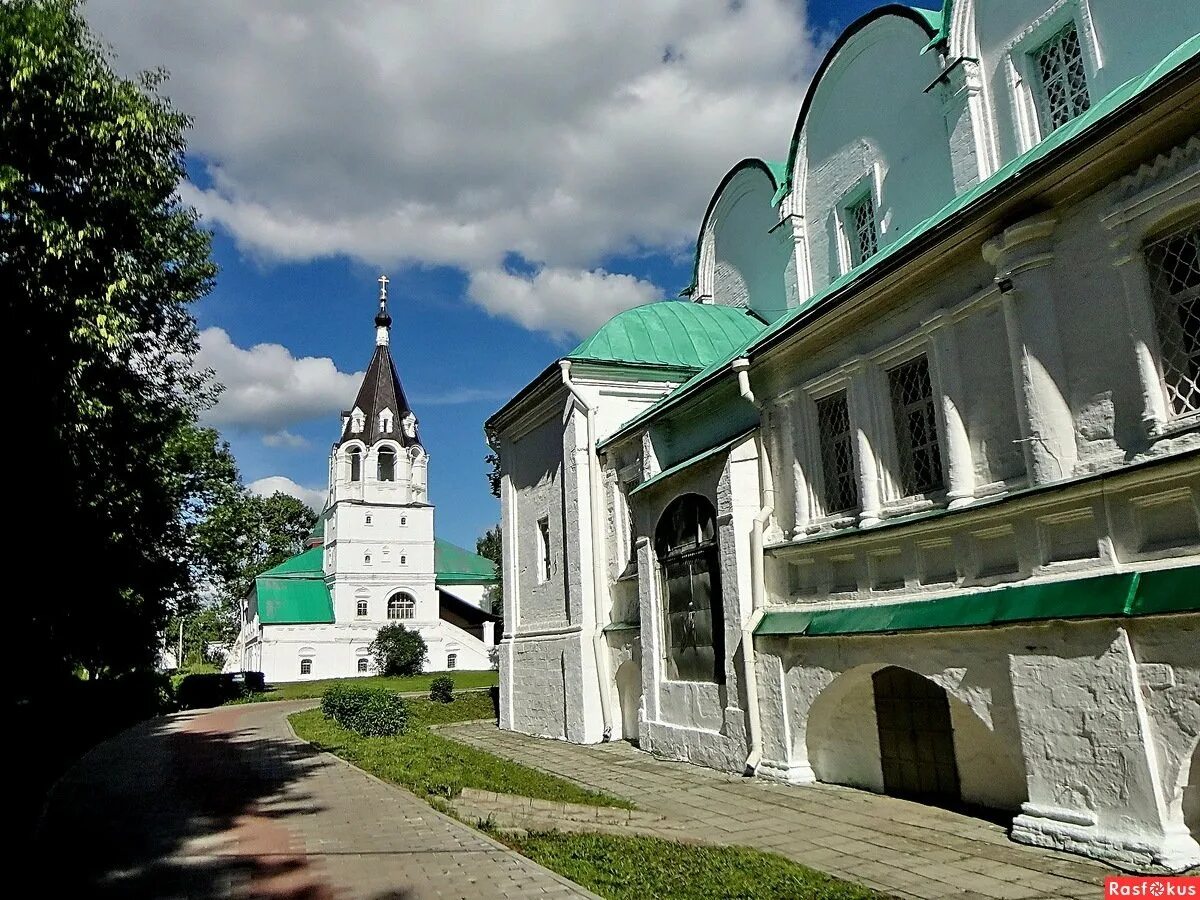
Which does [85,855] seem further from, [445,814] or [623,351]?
[623,351]

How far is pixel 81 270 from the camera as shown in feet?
24.8

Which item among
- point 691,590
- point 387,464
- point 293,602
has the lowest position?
point 691,590

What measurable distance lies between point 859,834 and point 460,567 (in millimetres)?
55831

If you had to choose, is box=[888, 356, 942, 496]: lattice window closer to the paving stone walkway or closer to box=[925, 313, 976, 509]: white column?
box=[925, 313, 976, 509]: white column

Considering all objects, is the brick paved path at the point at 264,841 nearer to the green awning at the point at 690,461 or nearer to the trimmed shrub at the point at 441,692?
the green awning at the point at 690,461

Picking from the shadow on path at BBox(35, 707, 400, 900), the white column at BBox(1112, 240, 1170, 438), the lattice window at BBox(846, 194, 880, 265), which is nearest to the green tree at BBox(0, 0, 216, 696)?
the shadow on path at BBox(35, 707, 400, 900)

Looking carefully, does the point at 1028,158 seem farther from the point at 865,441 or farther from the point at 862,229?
the point at 862,229

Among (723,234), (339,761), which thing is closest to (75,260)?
(339,761)

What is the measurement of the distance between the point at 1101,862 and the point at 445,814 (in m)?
5.53

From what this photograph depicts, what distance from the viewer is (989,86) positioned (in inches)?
410

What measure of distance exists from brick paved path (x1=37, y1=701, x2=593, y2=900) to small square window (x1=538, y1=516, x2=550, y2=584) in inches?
211

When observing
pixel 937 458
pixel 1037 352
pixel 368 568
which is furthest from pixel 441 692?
pixel 368 568

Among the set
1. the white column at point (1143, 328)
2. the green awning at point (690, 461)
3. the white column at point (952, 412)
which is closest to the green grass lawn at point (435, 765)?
the green awning at point (690, 461)

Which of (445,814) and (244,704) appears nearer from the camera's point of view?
(445,814)
